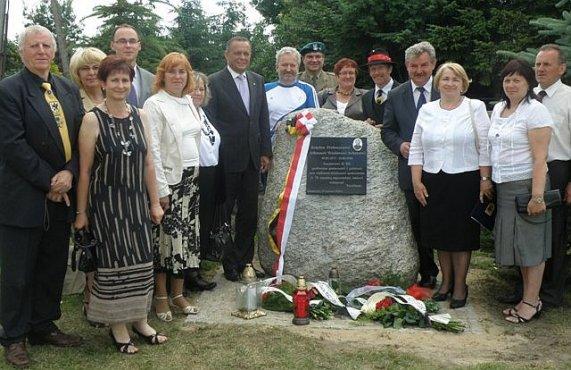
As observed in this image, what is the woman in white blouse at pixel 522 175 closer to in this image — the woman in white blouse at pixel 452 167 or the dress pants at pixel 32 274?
the woman in white blouse at pixel 452 167

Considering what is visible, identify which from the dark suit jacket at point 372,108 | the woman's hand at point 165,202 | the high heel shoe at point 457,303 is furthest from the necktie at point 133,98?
the high heel shoe at point 457,303

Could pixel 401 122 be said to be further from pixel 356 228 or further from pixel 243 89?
pixel 243 89

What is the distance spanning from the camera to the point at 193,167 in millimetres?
4891

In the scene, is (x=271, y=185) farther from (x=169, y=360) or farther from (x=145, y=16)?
(x=145, y=16)

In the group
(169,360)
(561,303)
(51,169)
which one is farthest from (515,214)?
(51,169)

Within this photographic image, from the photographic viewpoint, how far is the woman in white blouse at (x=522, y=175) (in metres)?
4.64

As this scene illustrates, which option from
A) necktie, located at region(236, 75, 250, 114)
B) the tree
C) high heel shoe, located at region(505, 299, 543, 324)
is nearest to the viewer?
high heel shoe, located at region(505, 299, 543, 324)

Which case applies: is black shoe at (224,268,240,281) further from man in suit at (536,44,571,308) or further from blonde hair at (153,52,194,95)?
man in suit at (536,44,571,308)

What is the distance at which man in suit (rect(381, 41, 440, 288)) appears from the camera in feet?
17.8

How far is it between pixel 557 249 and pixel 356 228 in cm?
162

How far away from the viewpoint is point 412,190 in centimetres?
546

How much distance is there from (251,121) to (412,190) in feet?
5.05

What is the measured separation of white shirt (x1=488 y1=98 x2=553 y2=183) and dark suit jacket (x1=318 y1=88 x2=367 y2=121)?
179 centimetres

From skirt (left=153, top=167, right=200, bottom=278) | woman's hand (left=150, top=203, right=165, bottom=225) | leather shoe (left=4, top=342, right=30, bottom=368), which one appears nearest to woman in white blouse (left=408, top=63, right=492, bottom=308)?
skirt (left=153, top=167, right=200, bottom=278)
